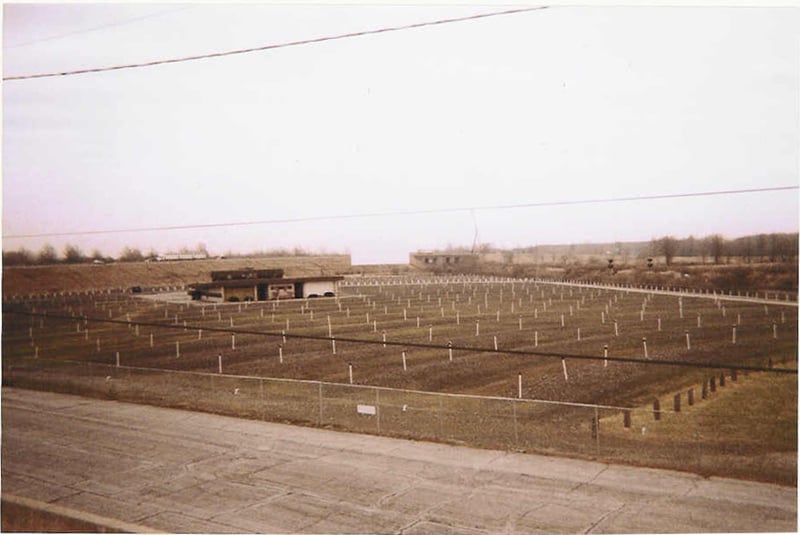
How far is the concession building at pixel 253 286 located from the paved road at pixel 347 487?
32.5m

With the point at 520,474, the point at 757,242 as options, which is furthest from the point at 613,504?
the point at 757,242

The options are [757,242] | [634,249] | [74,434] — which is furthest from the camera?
[634,249]

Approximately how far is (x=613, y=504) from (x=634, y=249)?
25207mm

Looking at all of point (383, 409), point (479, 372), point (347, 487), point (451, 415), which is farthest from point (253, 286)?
point (347, 487)

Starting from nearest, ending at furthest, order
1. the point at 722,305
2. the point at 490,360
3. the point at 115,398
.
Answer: the point at 115,398
the point at 490,360
the point at 722,305

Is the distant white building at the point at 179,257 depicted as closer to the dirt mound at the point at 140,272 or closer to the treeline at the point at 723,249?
the dirt mound at the point at 140,272

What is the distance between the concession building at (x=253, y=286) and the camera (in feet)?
164

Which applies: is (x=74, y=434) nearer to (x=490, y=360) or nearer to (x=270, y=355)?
(x=270, y=355)

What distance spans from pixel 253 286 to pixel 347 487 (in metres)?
40.6

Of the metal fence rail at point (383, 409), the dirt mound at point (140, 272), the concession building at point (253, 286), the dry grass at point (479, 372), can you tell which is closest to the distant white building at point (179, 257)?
the dirt mound at point (140, 272)

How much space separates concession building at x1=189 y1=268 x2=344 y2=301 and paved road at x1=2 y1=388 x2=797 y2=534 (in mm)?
32540

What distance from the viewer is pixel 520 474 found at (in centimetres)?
1312

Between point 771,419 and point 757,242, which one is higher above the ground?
point 757,242

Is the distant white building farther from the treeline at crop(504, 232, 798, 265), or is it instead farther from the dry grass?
the treeline at crop(504, 232, 798, 265)
